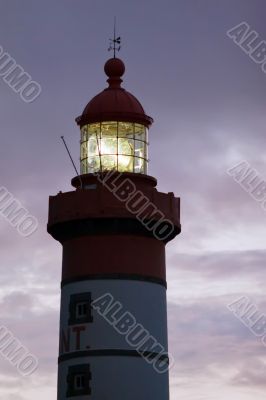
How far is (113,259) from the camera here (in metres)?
47.1

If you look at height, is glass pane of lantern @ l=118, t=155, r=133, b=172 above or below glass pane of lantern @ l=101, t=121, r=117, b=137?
below

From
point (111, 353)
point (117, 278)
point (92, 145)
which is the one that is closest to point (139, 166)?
point (92, 145)

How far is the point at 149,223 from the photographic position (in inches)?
1891

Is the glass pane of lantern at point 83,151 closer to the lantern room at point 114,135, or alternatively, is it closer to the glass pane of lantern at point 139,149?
the lantern room at point 114,135

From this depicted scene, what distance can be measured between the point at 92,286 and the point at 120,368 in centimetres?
355

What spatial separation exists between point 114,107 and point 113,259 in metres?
6.59

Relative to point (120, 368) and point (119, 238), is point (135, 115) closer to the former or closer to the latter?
point (119, 238)

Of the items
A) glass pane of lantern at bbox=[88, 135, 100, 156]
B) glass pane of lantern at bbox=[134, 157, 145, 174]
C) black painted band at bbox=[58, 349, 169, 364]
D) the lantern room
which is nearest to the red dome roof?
the lantern room

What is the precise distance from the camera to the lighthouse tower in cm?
4600

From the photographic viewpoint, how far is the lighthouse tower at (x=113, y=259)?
151 ft

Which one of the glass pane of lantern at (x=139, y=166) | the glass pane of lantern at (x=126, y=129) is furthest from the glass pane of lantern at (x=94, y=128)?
the glass pane of lantern at (x=139, y=166)

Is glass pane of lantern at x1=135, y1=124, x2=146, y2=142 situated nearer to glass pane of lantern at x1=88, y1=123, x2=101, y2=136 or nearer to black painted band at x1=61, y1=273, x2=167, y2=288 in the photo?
glass pane of lantern at x1=88, y1=123, x2=101, y2=136

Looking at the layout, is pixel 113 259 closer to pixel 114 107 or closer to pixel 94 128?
pixel 94 128

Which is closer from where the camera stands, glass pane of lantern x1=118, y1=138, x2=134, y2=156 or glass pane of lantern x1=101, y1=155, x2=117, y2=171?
glass pane of lantern x1=101, y1=155, x2=117, y2=171
